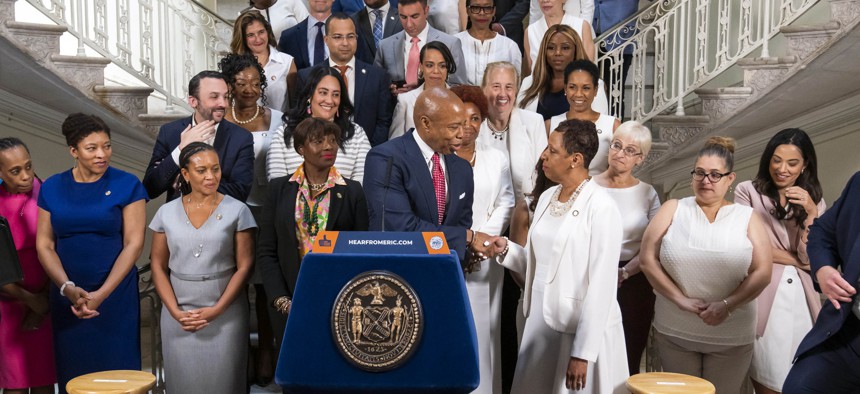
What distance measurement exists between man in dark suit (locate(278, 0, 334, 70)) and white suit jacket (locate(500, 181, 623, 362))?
254 cm

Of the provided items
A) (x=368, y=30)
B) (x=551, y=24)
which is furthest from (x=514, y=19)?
(x=368, y=30)

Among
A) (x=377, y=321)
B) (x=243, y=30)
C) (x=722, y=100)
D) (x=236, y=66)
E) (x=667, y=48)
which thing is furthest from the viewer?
(x=667, y=48)

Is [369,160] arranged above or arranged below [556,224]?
above

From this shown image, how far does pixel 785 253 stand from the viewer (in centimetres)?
386

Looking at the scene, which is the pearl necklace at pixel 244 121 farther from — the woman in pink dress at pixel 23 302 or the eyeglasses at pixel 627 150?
the eyeglasses at pixel 627 150

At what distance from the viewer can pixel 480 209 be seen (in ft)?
13.1

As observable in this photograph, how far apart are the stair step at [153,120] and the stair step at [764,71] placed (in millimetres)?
3694

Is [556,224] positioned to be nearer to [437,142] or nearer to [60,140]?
[437,142]

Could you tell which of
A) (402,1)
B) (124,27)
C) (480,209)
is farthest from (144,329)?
(480,209)

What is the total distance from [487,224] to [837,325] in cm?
151

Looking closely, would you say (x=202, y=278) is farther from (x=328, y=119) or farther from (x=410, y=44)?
(x=410, y=44)

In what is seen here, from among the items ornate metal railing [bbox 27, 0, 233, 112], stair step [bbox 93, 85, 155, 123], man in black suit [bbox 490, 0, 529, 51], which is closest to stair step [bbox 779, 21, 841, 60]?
man in black suit [bbox 490, 0, 529, 51]

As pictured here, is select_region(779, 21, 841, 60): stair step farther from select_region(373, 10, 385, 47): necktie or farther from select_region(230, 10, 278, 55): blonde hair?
select_region(230, 10, 278, 55): blonde hair

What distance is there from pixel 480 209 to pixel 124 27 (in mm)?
3517
